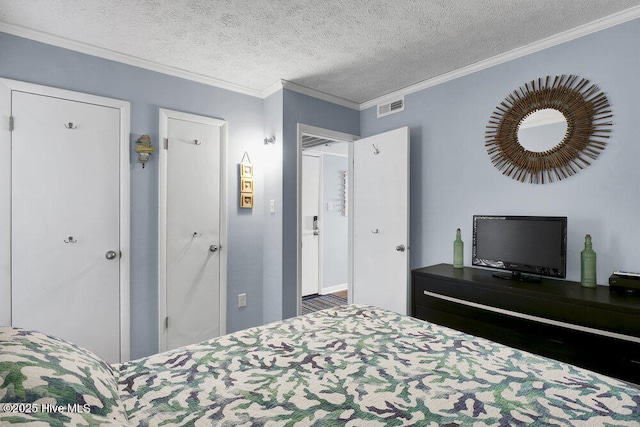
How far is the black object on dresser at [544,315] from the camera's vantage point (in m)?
1.73

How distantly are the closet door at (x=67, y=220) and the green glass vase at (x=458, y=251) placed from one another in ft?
9.10

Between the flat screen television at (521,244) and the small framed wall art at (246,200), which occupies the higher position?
the small framed wall art at (246,200)

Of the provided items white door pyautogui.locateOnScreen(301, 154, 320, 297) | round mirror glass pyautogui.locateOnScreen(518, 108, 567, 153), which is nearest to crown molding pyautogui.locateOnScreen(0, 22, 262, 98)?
white door pyautogui.locateOnScreen(301, 154, 320, 297)

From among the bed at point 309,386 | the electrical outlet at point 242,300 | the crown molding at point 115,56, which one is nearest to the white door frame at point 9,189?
the crown molding at point 115,56

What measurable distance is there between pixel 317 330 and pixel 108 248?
1.92 metres

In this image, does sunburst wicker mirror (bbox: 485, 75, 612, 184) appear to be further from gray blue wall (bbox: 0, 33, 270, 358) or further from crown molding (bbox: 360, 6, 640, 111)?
gray blue wall (bbox: 0, 33, 270, 358)

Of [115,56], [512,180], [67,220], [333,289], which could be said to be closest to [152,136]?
[115,56]

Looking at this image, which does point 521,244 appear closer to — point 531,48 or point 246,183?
point 531,48

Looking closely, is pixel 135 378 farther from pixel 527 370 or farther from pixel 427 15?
pixel 427 15

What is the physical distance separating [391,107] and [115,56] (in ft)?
8.48

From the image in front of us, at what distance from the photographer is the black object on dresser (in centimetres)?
173

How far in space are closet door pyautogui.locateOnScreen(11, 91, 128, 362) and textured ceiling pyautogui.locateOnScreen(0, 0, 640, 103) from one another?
0.56 m

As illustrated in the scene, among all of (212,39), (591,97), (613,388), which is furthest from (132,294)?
(591,97)

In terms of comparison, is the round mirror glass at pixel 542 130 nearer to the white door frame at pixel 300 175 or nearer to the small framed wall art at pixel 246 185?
the white door frame at pixel 300 175
